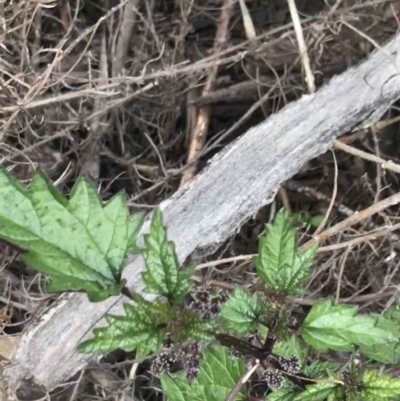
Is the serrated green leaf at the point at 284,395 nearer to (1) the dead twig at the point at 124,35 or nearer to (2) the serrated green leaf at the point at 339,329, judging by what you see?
(2) the serrated green leaf at the point at 339,329

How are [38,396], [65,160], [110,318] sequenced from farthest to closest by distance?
[65,160] < [38,396] < [110,318]

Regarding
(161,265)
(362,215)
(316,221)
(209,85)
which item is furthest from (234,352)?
(209,85)

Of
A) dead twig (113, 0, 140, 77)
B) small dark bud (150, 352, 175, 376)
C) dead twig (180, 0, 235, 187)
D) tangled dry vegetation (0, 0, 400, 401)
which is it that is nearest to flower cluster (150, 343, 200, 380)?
small dark bud (150, 352, 175, 376)

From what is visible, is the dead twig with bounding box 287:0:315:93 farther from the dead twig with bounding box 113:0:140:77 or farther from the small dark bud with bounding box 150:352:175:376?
the small dark bud with bounding box 150:352:175:376

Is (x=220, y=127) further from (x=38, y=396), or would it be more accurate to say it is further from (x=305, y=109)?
(x=38, y=396)

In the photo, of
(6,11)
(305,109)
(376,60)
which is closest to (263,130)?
(305,109)

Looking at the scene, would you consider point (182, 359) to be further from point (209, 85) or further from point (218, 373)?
point (209, 85)
